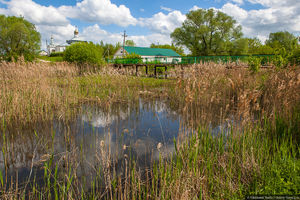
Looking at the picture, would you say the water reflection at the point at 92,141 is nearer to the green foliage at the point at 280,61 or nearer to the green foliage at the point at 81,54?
the green foliage at the point at 280,61

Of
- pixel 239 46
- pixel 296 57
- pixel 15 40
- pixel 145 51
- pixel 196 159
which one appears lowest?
pixel 196 159

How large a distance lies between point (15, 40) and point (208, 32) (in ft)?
124

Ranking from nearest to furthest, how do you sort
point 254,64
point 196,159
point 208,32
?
point 196,159
point 254,64
point 208,32

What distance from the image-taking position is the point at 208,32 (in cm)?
4253

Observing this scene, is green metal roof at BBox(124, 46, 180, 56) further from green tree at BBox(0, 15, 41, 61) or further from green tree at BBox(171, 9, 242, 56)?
green tree at BBox(0, 15, 41, 61)

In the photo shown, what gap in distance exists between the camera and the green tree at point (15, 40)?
1781cm

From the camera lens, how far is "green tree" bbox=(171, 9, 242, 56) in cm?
4216

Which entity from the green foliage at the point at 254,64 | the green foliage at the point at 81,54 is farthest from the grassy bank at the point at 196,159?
the green foliage at the point at 81,54

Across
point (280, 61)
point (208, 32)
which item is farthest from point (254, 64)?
point (208, 32)

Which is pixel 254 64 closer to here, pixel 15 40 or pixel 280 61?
pixel 280 61

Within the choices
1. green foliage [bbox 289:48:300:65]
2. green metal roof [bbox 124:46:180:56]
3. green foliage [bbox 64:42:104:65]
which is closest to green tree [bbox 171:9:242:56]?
green metal roof [bbox 124:46:180:56]

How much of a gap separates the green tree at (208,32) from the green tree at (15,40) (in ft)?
Answer: 112

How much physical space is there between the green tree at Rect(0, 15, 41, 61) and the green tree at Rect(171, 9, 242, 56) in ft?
112

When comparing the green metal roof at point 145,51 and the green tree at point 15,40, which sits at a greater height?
the green metal roof at point 145,51
